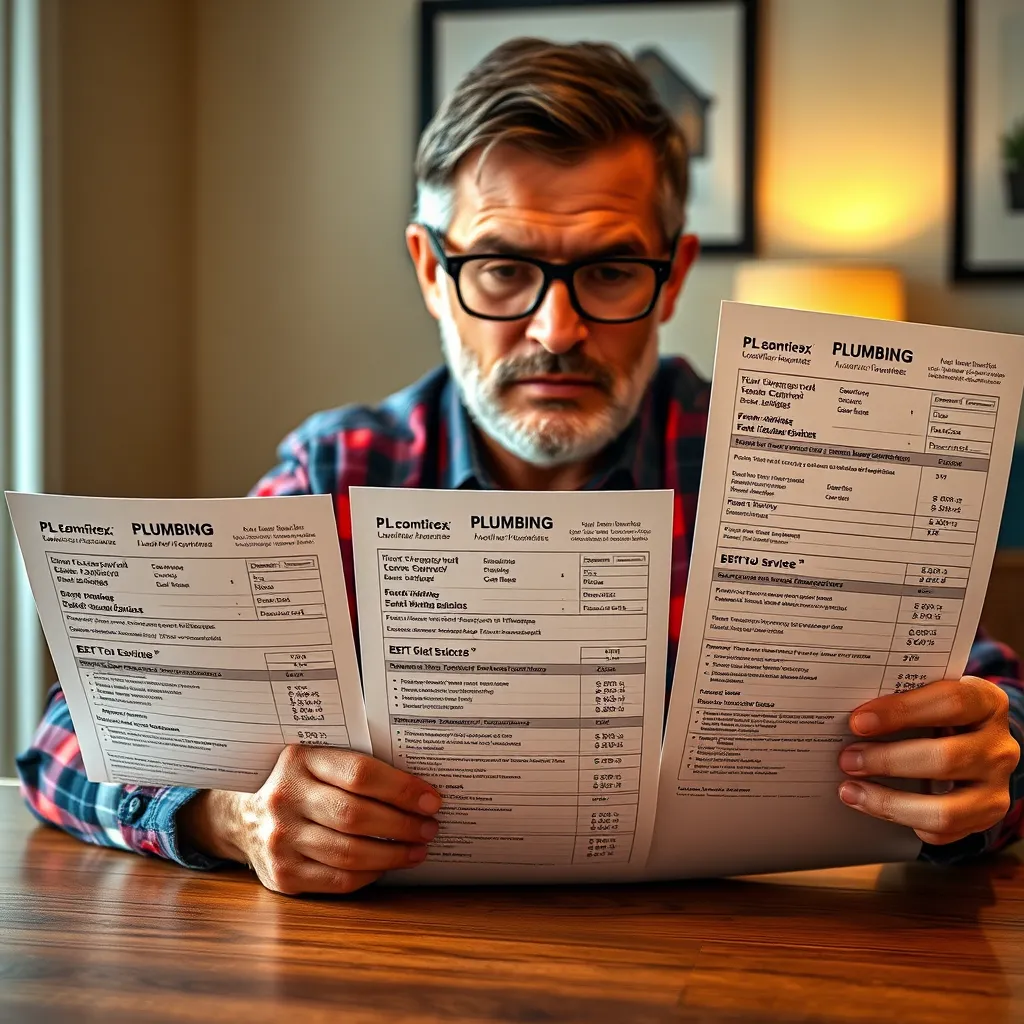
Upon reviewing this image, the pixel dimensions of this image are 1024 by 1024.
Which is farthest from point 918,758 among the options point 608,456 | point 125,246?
point 125,246

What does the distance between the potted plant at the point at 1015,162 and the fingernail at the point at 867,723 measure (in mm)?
2356

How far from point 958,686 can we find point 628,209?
651mm

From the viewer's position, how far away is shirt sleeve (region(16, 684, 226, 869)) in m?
0.86

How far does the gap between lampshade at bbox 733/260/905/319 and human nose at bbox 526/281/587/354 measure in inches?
54.1

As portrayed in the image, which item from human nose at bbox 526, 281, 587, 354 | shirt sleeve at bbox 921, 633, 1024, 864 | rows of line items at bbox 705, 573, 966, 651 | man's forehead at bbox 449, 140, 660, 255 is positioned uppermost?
man's forehead at bbox 449, 140, 660, 255

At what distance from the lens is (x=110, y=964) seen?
65cm

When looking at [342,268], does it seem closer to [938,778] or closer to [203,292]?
[203,292]

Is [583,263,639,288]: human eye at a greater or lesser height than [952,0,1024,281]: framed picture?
lesser

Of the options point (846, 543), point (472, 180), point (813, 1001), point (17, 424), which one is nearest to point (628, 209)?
point (472, 180)

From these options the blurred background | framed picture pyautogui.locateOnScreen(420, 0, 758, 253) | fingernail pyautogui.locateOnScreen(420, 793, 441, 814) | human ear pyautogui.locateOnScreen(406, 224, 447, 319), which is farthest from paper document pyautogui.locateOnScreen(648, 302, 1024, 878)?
framed picture pyautogui.locateOnScreen(420, 0, 758, 253)

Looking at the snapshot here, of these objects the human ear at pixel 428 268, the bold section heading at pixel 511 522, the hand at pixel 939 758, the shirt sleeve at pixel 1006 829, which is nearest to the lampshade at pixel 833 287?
the human ear at pixel 428 268

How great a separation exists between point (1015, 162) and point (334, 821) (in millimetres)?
2569

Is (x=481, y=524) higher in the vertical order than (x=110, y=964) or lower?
higher

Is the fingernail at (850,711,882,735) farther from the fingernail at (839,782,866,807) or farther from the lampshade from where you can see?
the lampshade
